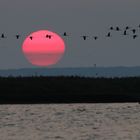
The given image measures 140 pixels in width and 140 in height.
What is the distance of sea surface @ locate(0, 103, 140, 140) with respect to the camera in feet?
229

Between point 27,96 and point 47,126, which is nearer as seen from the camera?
point 47,126

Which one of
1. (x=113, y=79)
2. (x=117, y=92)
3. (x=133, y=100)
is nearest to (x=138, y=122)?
(x=133, y=100)

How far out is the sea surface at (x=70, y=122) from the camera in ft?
229

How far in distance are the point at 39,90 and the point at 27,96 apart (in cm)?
507

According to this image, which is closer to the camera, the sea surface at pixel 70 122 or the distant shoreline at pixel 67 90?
the sea surface at pixel 70 122

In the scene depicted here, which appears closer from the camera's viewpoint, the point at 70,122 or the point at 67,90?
the point at 70,122

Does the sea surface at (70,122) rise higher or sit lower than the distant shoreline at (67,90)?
lower

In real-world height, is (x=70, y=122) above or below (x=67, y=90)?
below

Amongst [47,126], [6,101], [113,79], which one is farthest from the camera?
[113,79]

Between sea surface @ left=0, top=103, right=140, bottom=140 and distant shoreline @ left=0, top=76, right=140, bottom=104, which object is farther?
distant shoreline @ left=0, top=76, right=140, bottom=104

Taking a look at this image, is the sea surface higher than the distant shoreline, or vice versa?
the distant shoreline

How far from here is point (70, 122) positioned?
79438mm

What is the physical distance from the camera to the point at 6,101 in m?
103

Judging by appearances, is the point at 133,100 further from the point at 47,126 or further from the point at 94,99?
the point at 47,126
